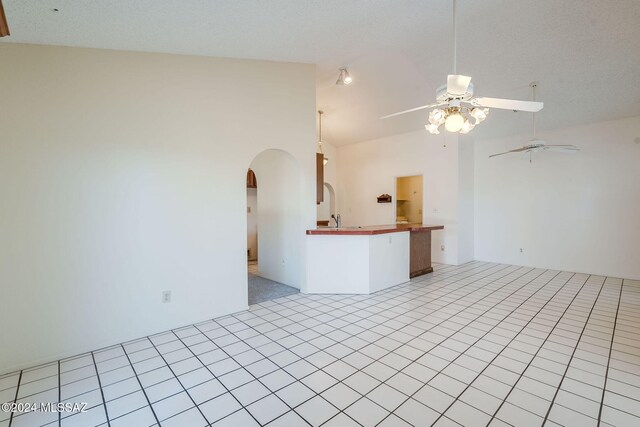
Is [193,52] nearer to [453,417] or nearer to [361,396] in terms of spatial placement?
[361,396]

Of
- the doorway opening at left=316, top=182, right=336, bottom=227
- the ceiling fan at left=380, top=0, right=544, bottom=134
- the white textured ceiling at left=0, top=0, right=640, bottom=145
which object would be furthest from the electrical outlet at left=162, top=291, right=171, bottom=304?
the doorway opening at left=316, top=182, right=336, bottom=227

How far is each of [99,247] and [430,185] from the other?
239 inches

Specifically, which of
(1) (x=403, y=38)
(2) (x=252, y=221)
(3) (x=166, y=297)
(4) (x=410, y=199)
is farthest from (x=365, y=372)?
(4) (x=410, y=199)

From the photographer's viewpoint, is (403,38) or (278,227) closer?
(403,38)

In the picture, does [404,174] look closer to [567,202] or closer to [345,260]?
[567,202]

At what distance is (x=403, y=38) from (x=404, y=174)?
3724 mm

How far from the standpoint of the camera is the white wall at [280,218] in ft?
14.1

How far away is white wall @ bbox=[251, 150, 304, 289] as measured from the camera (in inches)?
→ 170

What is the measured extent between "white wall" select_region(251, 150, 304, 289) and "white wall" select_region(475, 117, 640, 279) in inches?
186

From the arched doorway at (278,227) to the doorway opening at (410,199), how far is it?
5288 millimetres

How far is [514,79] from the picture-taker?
13.3ft

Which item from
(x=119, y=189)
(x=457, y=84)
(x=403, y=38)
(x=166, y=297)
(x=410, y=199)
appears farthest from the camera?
(x=410, y=199)

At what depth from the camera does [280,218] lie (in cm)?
473

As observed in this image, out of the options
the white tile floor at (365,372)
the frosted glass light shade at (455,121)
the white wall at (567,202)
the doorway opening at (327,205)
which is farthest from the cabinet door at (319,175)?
the white wall at (567,202)
